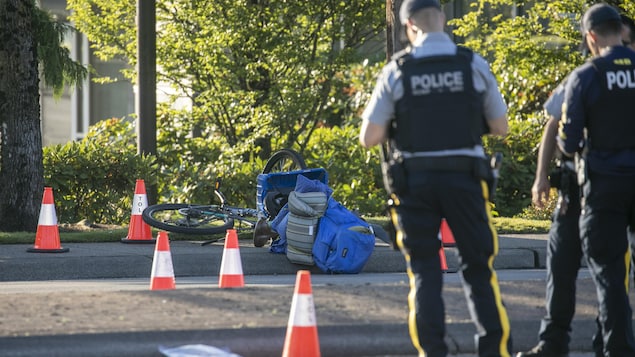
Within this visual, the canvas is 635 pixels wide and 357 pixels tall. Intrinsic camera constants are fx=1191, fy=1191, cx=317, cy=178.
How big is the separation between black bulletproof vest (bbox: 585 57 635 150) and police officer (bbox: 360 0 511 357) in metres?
0.64

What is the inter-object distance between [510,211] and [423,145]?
463 inches

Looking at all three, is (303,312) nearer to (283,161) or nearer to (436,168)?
(436,168)

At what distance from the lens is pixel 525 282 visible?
Result: 8344mm

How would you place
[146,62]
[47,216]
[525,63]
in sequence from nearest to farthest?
[47,216], [146,62], [525,63]

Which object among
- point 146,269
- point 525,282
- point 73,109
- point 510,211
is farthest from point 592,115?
point 73,109

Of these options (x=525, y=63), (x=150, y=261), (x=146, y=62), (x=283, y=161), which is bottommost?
(x=150, y=261)

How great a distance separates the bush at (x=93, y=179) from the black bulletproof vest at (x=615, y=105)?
9092 millimetres

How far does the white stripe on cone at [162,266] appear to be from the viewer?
8.48 meters

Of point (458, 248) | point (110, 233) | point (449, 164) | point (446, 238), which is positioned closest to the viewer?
point (449, 164)

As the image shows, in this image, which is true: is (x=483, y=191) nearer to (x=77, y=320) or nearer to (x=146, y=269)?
(x=77, y=320)

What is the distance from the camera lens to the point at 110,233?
1220 centimetres

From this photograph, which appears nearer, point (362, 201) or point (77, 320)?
point (77, 320)

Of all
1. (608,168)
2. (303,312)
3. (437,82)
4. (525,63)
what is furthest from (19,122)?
(608,168)

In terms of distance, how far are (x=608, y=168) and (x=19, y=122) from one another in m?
8.20
